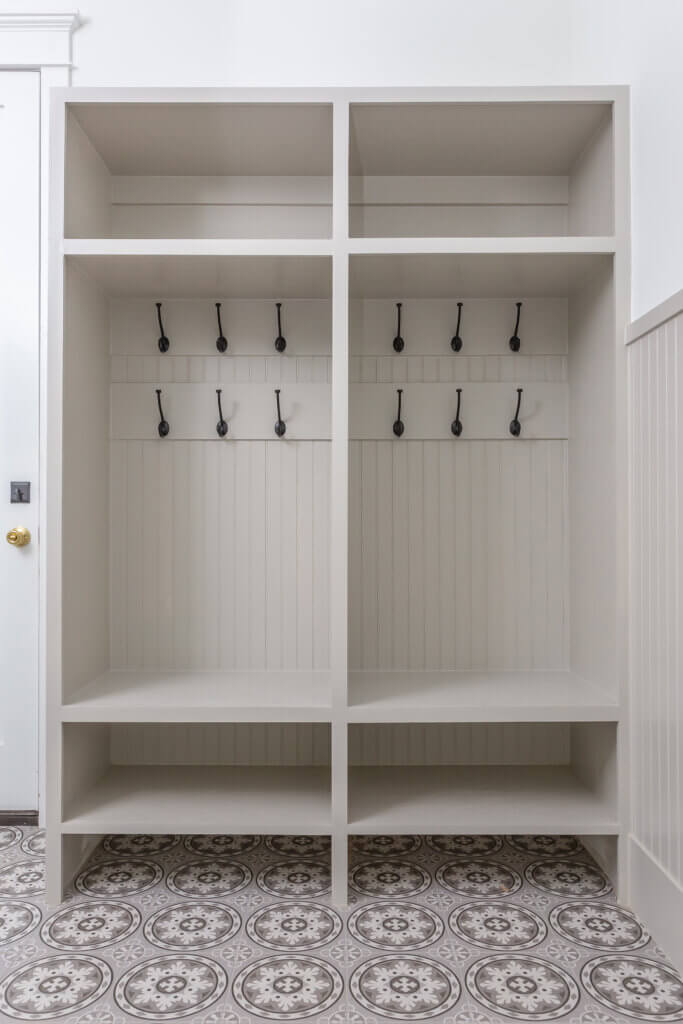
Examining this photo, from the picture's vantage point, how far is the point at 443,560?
2367mm

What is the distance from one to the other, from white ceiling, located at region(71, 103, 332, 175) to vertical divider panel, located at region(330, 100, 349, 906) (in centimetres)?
19

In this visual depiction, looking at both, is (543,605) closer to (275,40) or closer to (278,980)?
(278,980)

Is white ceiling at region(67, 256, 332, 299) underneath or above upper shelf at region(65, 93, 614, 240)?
underneath

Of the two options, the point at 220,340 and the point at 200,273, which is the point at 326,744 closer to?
the point at 220,340

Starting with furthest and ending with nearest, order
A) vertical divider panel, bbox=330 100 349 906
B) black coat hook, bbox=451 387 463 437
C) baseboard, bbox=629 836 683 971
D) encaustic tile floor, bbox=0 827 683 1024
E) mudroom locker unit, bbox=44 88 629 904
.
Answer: black coat hook, bbox=451 387 463 437 < mudroom locker unit, bbox=44 88 629 904 < vertical divider panel, bbox=330 100 349 906 < baseboard, bbox=629 836 683 971 < encaustic tile floor, bbox=0 827 683 1024

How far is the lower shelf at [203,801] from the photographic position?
6.23 feet

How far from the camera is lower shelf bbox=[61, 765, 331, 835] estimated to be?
1900mm

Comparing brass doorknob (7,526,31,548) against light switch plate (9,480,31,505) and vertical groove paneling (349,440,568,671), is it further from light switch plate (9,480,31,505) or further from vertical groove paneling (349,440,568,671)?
vertical groove paneling (349,440,568,671)

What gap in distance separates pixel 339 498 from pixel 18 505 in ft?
3.84

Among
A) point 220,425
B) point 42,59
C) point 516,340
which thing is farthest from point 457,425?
point 42,59

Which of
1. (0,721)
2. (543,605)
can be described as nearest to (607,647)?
(543,605)

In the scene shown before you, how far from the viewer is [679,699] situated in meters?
1.60

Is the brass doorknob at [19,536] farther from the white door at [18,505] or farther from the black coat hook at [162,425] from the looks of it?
the black coat hook at [162,425]

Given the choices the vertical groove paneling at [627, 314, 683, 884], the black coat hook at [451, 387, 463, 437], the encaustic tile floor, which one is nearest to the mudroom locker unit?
the black coat hook at [451, 387, 463, 437]
